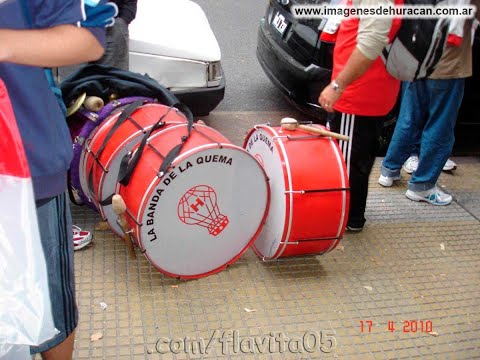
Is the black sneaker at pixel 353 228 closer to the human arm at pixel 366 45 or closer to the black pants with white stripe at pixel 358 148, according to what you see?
the black pants with white stripe at pixel 358 148

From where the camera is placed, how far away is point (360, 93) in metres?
3.12

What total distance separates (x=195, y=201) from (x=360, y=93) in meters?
1.15

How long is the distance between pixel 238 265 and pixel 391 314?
0.89 metres

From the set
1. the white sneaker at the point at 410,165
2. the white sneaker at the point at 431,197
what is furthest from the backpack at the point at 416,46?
the white sneaker at the point at 410,165

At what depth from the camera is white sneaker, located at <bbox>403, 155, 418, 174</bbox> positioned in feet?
14.7

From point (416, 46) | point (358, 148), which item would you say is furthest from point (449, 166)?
point (416, 46)

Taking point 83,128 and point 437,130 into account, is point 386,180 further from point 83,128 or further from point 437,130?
point 83,128

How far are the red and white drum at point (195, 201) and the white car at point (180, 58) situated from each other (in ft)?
4.74

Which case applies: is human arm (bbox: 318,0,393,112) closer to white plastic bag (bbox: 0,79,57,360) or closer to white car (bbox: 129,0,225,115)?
white car (bbox: 129,0,225,115)

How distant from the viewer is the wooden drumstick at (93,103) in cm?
309

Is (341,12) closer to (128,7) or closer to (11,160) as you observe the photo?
(128,7)

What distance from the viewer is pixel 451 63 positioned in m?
3.60

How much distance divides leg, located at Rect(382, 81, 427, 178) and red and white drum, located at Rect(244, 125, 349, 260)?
1221 mm

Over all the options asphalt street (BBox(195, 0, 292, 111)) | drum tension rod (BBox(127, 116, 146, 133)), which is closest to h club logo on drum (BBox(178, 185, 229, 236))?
drum tension rod (BBox(127, 116, 146, 133))
